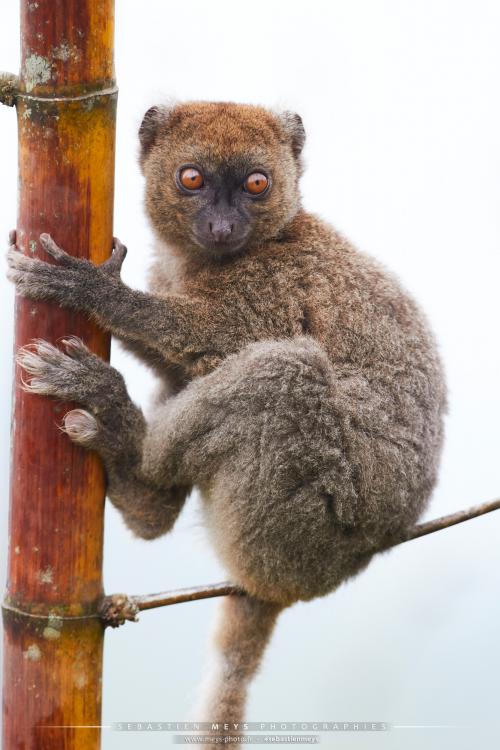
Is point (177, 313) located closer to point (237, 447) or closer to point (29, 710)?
point (237, 447)

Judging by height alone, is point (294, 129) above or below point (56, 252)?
above

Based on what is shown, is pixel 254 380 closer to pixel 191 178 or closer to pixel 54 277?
pixel 54 277

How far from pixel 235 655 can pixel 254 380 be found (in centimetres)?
191

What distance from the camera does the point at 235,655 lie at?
5824mm

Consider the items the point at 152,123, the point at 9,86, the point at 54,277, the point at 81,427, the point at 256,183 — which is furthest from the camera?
the point at 152,123

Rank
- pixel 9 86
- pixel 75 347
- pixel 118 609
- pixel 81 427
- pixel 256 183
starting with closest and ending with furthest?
pixel 9 86, pixel 118 609, pixel 81 427, pixel 75 347, pixel 256 183

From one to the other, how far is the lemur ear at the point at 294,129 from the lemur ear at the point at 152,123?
861mm

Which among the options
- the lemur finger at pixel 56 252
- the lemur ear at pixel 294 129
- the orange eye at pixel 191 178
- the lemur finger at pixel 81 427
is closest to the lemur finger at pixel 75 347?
the lemur finger at pixel 81 427

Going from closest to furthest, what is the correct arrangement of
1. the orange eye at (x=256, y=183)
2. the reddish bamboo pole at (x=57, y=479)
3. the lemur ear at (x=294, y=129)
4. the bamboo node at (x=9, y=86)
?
1. the reddish bamboo pole at (x=57, y=479)
2. the bamboo node at (x=9, y=86)
3. the orange eye at (x=256, y=183)
4. the lemur ear at (x=294, y=129)

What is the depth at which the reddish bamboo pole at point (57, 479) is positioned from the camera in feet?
13.3

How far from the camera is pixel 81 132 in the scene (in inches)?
162

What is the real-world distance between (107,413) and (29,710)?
1710 millimetres

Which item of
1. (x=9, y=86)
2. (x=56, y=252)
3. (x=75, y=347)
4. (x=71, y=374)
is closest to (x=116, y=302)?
(x=75, y=347)

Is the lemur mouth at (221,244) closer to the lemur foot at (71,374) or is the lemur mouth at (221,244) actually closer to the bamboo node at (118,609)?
the lemur foot at (71,374)
